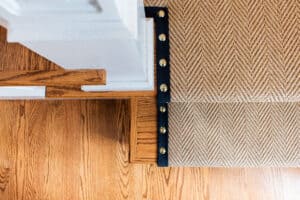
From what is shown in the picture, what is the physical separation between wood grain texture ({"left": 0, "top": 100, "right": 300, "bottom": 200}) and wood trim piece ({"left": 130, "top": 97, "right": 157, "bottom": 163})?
34cm

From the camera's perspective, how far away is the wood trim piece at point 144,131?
0.93m

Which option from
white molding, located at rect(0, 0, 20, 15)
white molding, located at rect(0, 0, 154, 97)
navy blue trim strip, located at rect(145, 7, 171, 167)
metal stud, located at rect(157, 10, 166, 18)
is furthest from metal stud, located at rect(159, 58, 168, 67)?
white molding, located at rect(0, 0, 20, 15)

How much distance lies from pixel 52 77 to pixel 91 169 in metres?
0.68

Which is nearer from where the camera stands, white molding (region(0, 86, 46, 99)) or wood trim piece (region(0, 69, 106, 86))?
wood trim piece (region(0, 69, 106, 86))

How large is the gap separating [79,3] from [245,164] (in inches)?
27.2

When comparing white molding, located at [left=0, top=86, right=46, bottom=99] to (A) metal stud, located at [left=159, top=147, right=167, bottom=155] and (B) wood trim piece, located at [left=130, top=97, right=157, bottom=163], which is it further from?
(A) metal stud, located at [left=159, top=147, right=167, bottom=155]

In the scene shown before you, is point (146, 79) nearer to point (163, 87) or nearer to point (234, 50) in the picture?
point (163, 87)

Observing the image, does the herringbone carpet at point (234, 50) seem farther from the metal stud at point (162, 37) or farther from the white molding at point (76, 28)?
the white molding at point (76, 28)

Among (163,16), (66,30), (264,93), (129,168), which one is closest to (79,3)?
(66,30)

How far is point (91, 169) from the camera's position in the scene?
4.25ft

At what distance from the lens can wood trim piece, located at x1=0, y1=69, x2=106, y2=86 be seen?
0.68 metres

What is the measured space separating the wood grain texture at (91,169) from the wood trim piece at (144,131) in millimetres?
339

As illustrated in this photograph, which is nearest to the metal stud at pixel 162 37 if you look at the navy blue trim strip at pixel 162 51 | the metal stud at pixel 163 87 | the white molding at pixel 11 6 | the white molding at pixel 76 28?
the navy blue trim strip at pixel 162 51

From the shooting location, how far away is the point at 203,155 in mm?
915
